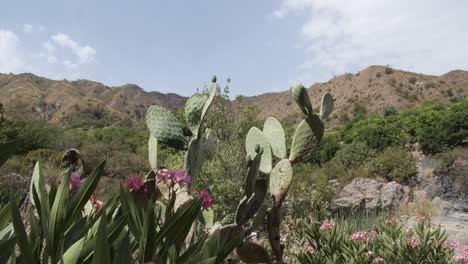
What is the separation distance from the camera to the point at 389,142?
23250 mm

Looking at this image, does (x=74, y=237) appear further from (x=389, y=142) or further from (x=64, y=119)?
(x=64, y=119)

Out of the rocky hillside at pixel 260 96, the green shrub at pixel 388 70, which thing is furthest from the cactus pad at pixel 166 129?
the green shrub at pixel 388 70

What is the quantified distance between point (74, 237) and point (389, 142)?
23483 mm

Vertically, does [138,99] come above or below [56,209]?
above

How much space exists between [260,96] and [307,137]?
81.7 metres

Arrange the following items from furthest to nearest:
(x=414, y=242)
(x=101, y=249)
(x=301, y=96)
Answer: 1. (x=414, y=242)
2. (x=301, y=96)
3. (x=101, y=249)

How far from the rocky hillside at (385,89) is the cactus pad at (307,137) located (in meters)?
45.0

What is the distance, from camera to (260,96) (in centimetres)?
8362

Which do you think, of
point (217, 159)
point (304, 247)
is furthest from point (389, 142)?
point (304, 247)

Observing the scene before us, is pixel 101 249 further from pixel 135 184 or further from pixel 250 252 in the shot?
pixel 250 252

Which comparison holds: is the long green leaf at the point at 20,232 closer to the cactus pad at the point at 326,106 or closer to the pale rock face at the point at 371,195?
the cactus pad at the point at 326,106

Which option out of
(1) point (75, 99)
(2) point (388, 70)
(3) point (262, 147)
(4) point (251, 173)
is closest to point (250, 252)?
(4) point (251, 173)

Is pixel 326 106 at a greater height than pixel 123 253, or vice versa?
pixel 326 106

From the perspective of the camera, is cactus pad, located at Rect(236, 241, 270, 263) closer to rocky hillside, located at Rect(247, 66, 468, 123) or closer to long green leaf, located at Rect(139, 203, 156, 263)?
Answer: long green leaf, located at Rect(139, 203, 156, 263)
